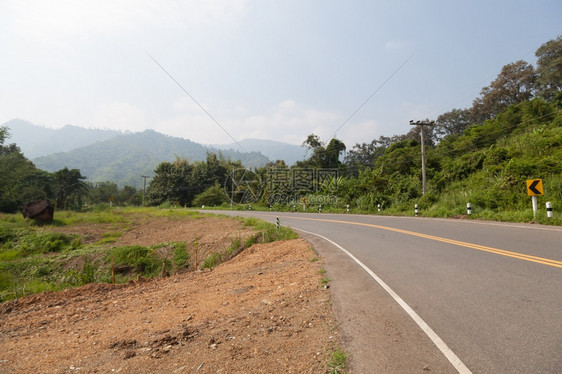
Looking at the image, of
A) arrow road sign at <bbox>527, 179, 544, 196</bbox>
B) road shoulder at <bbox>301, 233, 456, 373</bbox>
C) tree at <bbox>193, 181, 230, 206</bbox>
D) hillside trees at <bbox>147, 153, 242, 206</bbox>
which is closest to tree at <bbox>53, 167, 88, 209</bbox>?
hillside trees at <bbox>147, 153, 242, 206</bbox>

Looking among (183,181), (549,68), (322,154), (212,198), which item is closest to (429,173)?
(322,154)

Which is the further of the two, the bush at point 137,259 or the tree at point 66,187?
the tree at point 66,187

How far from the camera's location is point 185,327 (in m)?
4.22

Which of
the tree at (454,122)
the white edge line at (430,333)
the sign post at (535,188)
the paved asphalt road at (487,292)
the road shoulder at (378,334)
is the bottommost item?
the road shoulder at (378,334)

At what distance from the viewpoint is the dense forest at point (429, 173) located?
17.3 meters

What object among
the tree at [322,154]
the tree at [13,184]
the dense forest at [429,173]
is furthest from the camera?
the tree at [322,154]

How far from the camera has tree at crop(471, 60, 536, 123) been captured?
4331 cm

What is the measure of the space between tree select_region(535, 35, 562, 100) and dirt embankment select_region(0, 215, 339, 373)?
49.6 meters

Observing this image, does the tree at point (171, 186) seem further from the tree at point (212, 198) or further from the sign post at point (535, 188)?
the sign post at point (535, 188)

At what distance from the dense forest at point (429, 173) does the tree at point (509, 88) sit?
0.42 ft

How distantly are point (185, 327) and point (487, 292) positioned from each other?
4392mm

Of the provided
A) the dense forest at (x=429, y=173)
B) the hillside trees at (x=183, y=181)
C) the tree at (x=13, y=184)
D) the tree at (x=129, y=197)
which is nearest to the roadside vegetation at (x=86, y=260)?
the dense forest at (x=429, y=173)

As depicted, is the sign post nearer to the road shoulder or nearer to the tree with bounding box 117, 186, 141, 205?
the road shoulder

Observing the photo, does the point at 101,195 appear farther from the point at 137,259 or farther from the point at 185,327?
the point at 185,327
